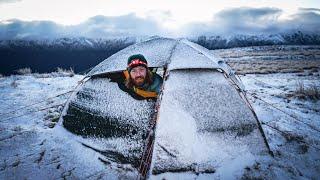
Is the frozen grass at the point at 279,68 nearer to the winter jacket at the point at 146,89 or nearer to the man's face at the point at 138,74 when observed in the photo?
the winter jacket at the point at 146,89

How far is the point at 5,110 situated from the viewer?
7344mm

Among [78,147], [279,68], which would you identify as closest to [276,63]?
[279,68]

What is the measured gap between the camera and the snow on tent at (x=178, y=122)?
4367 millimetres

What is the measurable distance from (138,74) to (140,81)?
140 millimetres

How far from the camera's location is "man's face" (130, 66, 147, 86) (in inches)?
191

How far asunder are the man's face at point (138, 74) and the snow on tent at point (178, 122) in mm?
288

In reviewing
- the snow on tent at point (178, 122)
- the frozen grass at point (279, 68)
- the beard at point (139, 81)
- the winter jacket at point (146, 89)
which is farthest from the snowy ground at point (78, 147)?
the frozen grass at point (279, 68)

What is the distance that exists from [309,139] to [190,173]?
8.87 ft

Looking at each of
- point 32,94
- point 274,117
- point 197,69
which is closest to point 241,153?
point 197,69

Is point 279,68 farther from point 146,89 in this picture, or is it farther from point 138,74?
point 138,74

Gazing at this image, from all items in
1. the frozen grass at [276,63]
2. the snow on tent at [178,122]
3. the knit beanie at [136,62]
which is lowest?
the frozen grass at [276,63]

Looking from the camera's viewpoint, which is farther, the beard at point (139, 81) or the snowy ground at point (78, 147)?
the beard at point (139, 81)

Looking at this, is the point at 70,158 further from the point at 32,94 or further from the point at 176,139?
the point at 32,94

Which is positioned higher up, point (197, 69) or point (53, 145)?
point (197, 69)
